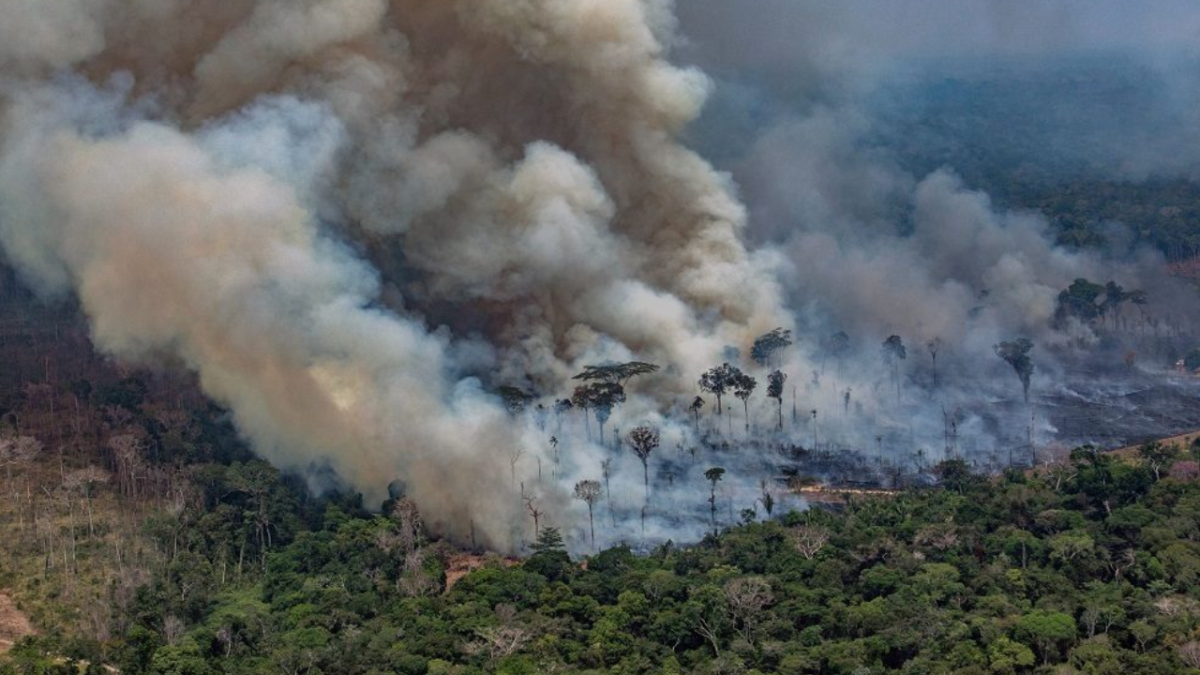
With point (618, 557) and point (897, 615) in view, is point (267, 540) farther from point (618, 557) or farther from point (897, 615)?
point (897, 615)

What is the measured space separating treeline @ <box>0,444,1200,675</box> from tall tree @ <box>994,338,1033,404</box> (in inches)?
467

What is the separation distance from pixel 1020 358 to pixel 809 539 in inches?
794

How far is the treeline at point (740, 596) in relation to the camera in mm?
36344

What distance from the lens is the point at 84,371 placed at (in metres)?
57.5

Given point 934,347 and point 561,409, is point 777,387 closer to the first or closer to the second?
point 561,409

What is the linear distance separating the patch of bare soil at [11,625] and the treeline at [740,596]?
1.17 meters

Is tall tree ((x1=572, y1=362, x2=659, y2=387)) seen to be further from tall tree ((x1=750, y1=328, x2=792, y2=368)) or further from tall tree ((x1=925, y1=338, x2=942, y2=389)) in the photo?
tall tree ((x1=925, y1=338, x2=942, y2=389))

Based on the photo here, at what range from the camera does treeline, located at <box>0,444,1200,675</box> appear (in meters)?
36.3

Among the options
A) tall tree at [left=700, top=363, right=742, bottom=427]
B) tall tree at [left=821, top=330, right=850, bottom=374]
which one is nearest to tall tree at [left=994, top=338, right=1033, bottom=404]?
tall tree at [left=821, top=330, right=850, bottom=374]

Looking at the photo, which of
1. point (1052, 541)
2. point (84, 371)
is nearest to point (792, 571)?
point (1052, 541)

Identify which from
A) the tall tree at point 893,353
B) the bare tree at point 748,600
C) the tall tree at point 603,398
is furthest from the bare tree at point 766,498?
the tall tree at point 893,353

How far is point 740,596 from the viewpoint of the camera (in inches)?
1524

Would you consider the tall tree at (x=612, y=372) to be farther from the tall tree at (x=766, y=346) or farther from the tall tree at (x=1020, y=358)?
the tall tree at (x=1020, y=358)

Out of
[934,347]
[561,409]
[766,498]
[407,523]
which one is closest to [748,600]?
[766,498]
